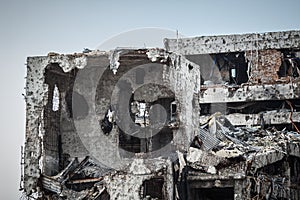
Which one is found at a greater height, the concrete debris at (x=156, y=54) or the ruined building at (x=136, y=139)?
the concrete debris at (x=156, y=54)

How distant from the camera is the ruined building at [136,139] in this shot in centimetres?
1423

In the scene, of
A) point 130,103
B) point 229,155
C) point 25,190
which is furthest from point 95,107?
point 229,155

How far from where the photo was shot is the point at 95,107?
16.8 meters

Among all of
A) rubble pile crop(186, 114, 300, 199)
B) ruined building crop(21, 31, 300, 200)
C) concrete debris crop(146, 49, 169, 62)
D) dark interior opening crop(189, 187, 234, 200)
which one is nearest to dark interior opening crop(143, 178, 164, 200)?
ruined building crop(21, 31, 300, 200)

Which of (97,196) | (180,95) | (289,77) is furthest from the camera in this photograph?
(289,77)

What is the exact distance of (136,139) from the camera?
1697 centimetres

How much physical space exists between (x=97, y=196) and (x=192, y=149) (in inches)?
117

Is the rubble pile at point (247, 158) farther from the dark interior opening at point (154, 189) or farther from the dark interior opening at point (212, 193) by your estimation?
the dark interior opening at point (154, 189)

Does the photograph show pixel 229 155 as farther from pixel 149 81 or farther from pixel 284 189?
pixel 149 81

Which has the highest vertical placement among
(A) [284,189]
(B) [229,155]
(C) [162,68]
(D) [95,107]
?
(C) [162,68]

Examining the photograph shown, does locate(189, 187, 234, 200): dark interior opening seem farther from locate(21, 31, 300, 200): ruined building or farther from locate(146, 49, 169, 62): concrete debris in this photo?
locate(146, 49, 169, 62): concrete debris

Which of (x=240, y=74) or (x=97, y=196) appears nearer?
(x=97, y=196)

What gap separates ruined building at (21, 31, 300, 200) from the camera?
1423 cm

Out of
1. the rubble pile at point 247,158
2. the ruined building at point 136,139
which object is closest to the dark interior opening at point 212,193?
the ruined building at point 136,139
